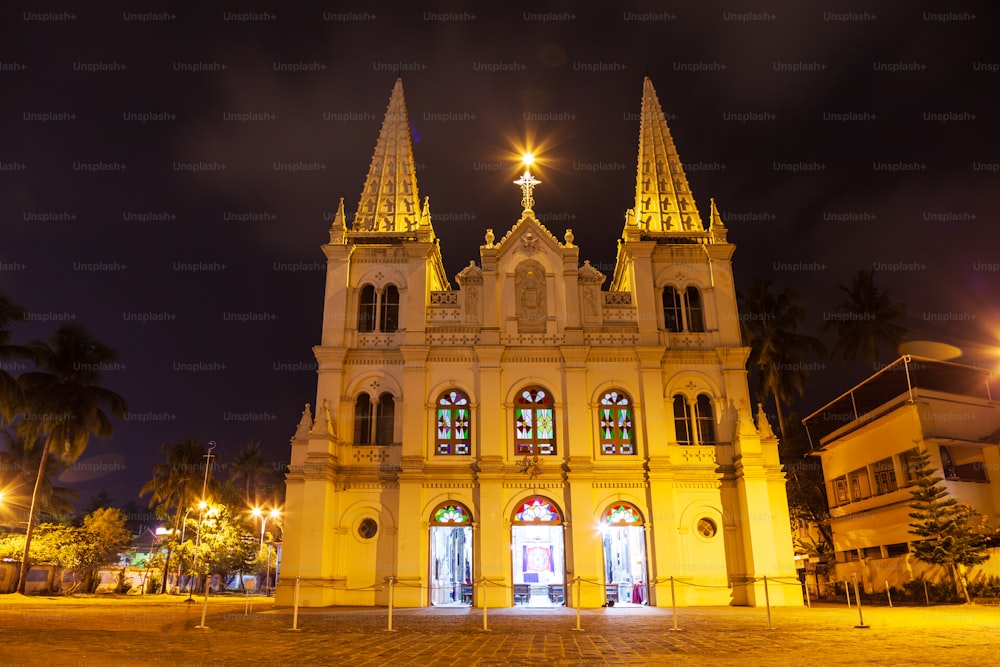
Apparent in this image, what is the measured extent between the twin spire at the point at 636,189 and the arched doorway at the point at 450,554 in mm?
12016

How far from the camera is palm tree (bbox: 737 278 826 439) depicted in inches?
1548

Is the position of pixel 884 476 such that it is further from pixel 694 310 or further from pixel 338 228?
pixel 338 228

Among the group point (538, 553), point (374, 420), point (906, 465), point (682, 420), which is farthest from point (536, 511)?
point (906, 465)

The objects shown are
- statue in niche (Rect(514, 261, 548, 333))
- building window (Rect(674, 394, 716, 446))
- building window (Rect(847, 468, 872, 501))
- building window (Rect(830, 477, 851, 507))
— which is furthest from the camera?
building window (Rect(830, 477, 851, 507))

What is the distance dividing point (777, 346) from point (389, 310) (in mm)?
22981

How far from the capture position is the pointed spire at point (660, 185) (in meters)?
32.5

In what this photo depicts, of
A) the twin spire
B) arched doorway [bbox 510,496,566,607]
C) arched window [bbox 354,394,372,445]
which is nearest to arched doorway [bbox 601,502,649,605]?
arched doorway [bbox 510,496,566,607]

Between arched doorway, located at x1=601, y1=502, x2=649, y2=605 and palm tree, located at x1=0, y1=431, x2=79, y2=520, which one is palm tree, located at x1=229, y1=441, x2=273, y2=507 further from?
arched doorway, located at x1=601, y1=502, x2=649, y2=605

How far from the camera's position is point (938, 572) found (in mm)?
26625

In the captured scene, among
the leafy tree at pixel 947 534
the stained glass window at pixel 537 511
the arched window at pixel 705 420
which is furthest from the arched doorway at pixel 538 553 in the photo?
the leafy tree at pixel 947 534

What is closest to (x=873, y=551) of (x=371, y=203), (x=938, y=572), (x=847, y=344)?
(x=938, y=572)

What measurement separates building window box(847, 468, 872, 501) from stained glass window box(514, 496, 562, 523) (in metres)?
18.5

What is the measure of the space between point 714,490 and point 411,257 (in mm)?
15812

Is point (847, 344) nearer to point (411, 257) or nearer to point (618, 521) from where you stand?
point (618, 521)
